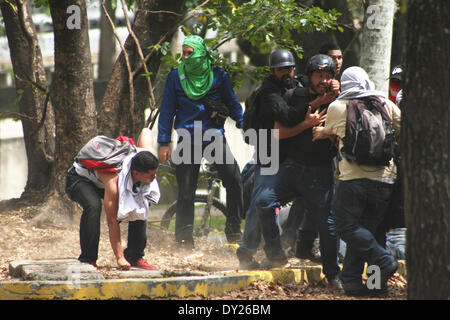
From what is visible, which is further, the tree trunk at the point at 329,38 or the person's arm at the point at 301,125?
the tree trunk at the point at 329,38

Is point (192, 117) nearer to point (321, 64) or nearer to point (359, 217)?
point (321, 64)

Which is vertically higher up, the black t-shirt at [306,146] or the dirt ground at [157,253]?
the black t-shirt at [306,146]

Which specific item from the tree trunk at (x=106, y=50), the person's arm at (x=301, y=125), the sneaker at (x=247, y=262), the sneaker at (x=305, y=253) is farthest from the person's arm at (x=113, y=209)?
the tree trunk at (x=106, y=50)

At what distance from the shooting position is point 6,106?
65.6 ft

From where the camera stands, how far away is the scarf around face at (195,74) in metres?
7.65

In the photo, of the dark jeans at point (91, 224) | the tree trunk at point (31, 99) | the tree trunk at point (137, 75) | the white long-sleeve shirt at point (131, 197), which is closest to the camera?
the white long-sleeve shirt at point (131, 197)

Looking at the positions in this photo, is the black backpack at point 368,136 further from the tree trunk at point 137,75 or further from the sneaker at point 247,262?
the tree trunk at point 137,75

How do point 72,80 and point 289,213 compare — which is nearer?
point 289,213

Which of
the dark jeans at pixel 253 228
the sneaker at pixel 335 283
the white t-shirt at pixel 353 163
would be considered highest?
the white t-shirt at pixel 353 163

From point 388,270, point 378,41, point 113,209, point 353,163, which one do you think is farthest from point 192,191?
point 378,41

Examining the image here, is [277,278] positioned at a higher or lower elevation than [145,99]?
lower

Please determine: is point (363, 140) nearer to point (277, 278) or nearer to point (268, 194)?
point (268, 194)

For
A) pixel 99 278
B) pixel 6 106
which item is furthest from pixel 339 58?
pixel 6 106
